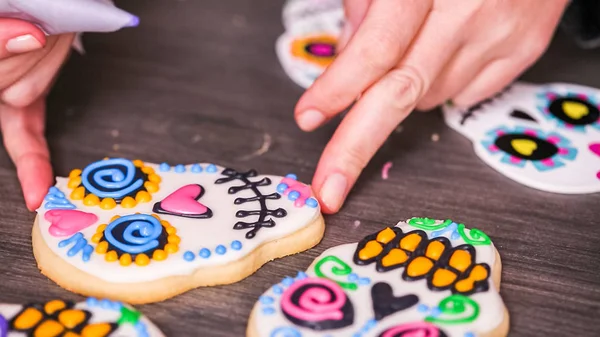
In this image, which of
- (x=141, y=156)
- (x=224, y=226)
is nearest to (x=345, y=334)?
(x=224, y=226)

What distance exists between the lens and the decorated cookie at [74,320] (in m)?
0.57

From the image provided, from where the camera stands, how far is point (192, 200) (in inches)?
27.5

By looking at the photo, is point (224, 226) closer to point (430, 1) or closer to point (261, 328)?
point (261, 328)

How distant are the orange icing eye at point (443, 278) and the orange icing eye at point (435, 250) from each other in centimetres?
2

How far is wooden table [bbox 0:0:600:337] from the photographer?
646mm

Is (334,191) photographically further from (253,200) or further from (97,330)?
(97,330)

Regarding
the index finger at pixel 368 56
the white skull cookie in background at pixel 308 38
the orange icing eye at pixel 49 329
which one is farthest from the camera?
the white skull cookie in background at pixel 308 38

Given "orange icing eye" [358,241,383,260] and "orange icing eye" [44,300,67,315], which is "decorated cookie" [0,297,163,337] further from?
"orange icing eye" [358,241,383,260]

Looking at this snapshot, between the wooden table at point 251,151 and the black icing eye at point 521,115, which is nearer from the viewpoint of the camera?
the wooden table at point 251,151

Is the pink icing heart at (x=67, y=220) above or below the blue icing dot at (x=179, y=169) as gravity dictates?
above

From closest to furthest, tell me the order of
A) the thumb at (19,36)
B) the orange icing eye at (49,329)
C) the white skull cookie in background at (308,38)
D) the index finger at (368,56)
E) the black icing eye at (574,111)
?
1. the orange icing eye at (49,329)
2. the thumb at (19,36)
3. the index finger at (368,56)
4. the black icing eye at (574,111)
5. the white skull cookie in background at (308,38)

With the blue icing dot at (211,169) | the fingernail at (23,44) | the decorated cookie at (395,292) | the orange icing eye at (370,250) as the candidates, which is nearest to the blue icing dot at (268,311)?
Answer: the decorated cookie at (395,292)

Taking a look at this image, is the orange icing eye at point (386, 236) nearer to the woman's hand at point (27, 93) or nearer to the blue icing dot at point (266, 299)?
the blue icing dot at point (266, 299)

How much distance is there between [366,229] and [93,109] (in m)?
0.43
